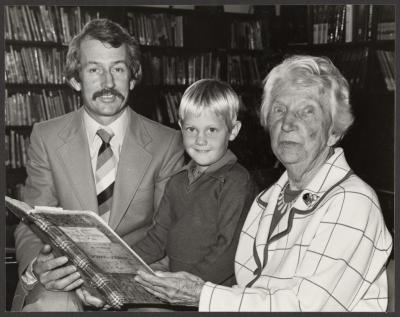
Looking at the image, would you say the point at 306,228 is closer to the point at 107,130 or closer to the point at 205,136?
the point at 205,136

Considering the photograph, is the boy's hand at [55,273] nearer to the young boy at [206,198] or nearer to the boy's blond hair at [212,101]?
the young boy at [206,198]

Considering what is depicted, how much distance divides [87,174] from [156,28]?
10.1ft

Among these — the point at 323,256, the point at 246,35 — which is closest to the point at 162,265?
the point at 323,256

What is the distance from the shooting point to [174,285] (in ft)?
5.33

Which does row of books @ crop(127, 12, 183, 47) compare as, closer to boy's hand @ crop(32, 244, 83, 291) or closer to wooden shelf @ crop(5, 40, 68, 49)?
wooden shelf @ crop(5, 40, 68, 49)

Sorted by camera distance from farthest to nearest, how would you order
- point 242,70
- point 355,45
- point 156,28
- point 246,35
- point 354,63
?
point 246,35
point 242,70
point 156,28
point 354,63
point 355,45

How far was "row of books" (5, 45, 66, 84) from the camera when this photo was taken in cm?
446

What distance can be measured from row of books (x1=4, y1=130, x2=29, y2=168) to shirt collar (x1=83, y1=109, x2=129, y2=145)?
2530 mm

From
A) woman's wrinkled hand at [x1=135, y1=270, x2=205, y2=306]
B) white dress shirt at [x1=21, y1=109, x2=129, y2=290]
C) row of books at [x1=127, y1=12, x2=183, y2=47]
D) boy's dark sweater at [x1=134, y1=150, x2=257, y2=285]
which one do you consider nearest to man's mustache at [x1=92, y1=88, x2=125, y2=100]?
white dress shirt at [x1=21, y1=109, x2=129, y2=290]

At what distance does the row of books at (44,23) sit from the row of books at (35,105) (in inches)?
19.3

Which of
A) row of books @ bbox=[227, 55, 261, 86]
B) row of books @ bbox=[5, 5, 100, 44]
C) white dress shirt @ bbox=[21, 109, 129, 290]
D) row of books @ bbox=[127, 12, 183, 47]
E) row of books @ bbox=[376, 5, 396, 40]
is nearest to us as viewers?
white dress shirt @ bbox=[21, 109, 129, 290]

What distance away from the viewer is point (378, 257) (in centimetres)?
161

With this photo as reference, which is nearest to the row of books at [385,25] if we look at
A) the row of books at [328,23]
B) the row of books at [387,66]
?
the row of books at [387,66]

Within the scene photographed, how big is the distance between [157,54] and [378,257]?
369 centimetres
